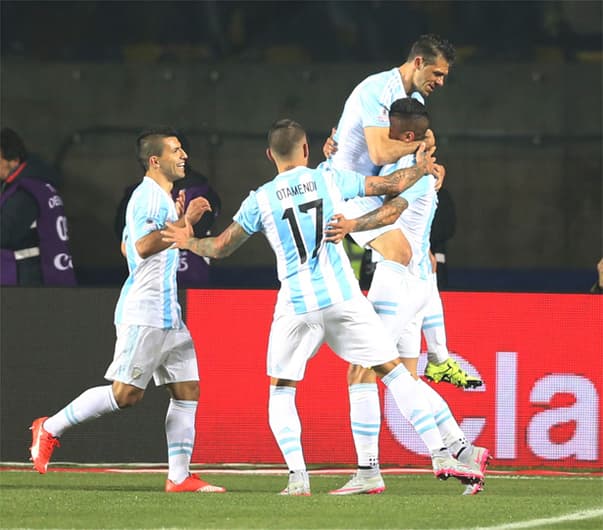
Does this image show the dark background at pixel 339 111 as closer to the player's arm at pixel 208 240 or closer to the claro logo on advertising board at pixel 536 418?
the claro logo on advertising board at pixel 536 418

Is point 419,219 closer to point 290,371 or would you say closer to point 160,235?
point 290,371

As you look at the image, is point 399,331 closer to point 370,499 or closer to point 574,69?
point 370,499

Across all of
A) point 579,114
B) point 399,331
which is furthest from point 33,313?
point 579,114

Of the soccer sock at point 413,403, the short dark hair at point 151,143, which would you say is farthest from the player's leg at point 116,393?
the soccer sock at point 413,403

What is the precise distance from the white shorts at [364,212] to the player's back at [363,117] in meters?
0.17

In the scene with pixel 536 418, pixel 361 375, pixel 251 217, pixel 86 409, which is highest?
pixel 251 217

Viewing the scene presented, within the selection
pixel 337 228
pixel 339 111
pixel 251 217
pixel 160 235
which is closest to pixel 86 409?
pixel 160 235

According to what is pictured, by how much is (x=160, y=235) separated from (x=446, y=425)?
5.43 feet

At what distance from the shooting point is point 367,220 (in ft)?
24.3

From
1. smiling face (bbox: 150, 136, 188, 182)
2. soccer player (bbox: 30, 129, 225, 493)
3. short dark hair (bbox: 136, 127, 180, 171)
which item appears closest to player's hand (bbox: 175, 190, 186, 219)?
soccer player (bbox: 30, 129, 225, 493)

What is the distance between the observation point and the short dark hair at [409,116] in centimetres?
777

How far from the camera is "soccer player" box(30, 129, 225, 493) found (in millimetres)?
7777

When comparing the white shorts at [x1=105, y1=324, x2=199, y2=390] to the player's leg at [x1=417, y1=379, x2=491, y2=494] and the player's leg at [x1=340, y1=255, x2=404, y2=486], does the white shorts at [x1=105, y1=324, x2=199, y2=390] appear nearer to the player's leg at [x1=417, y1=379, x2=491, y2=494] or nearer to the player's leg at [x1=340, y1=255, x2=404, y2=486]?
the player's leg at [x1=340, y1=255, x2=404, y2=486]

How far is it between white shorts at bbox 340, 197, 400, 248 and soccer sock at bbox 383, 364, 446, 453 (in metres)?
0.75
